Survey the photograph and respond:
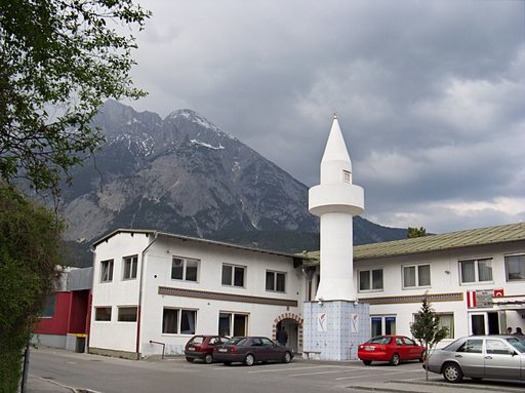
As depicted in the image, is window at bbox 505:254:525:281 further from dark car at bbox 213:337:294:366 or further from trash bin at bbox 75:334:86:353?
trash bin at bbox 75:334:86:353

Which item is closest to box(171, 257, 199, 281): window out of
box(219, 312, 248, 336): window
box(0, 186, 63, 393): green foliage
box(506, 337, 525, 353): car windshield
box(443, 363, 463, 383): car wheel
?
box(219, 312, 248, 336): window

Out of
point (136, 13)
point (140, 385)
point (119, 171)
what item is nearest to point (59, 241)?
point (136, 13)

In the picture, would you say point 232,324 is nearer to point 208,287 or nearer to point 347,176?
point 208,287

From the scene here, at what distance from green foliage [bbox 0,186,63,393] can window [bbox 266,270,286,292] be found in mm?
25308

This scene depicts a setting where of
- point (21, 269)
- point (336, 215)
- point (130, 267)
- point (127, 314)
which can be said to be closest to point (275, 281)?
point (336, 215)

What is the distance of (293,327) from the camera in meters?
39.1

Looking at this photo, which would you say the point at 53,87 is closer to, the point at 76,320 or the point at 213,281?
the point at 213,281

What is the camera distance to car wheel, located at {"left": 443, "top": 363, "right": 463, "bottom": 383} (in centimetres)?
1875

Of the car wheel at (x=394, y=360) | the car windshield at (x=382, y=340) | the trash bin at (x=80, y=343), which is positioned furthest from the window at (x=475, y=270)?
the trash bin at (x=80, y=343)

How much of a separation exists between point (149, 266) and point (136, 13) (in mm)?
23397

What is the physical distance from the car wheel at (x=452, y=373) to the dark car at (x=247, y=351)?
32.8ft

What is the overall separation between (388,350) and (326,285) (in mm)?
6213

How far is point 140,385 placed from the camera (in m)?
17.4

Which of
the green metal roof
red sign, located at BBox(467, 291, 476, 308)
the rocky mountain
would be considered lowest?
red sign, located at BBox(467, 291, 476, 308)
